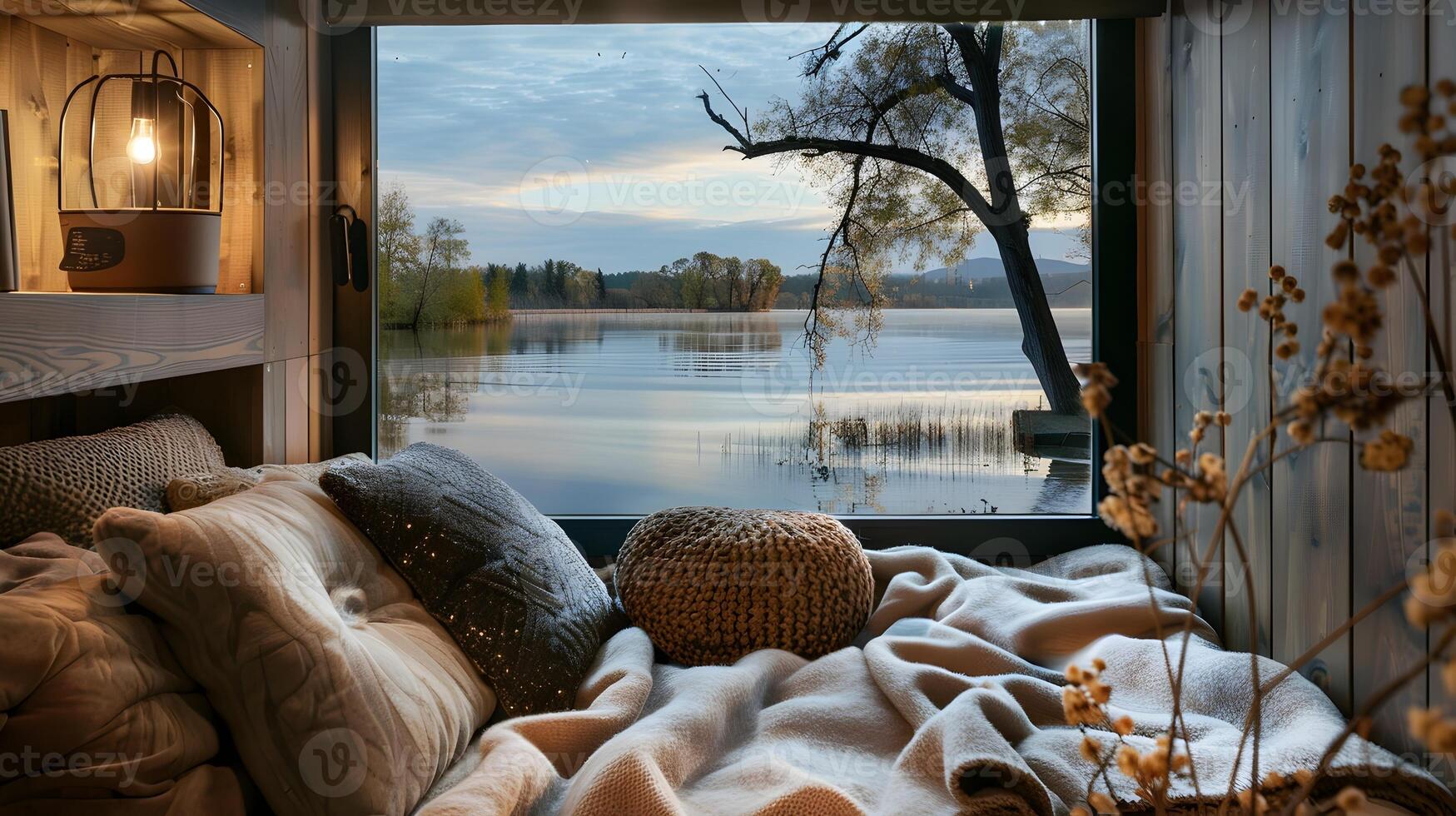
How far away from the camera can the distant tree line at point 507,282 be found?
233 cm

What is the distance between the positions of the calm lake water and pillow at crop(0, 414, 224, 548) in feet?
2.53

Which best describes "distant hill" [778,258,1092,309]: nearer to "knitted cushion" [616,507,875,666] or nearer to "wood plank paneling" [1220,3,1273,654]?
"wood plank paneling" [1220,3,1273,654]

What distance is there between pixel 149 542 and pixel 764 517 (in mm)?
1037

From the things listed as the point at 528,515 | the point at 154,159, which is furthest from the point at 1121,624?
the point at 154,159

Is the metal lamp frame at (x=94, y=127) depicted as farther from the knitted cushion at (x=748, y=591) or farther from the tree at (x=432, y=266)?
the knitted cushion at (x=748, y=591)

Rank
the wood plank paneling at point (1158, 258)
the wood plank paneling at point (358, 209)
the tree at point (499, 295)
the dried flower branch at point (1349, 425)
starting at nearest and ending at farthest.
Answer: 1. the dried flower branch at point (1349, 425)
2. the wood plank paneling at point (1158, 258)
3. the wood plank paneling at point (358, 209)
4. the tree at point (499, 295)

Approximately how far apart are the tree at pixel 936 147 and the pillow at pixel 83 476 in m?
1.35

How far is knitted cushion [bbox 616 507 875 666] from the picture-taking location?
66.7 inches

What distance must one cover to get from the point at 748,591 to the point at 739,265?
93 cm

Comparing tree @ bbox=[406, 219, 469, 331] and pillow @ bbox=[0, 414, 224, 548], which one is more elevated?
tree @ bbox=[406, 219, 469, 331]

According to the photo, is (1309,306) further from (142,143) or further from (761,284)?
(142,143)

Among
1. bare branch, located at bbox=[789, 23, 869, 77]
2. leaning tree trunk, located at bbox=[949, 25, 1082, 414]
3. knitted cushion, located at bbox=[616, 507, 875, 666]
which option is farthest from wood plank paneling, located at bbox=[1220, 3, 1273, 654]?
bare branch, located at bbox=[789, 23, 869, 77]

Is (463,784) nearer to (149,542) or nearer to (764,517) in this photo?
(149,542)

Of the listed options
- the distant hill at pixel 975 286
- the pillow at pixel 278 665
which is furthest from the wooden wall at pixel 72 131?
the distant hill at pixel 975 286
